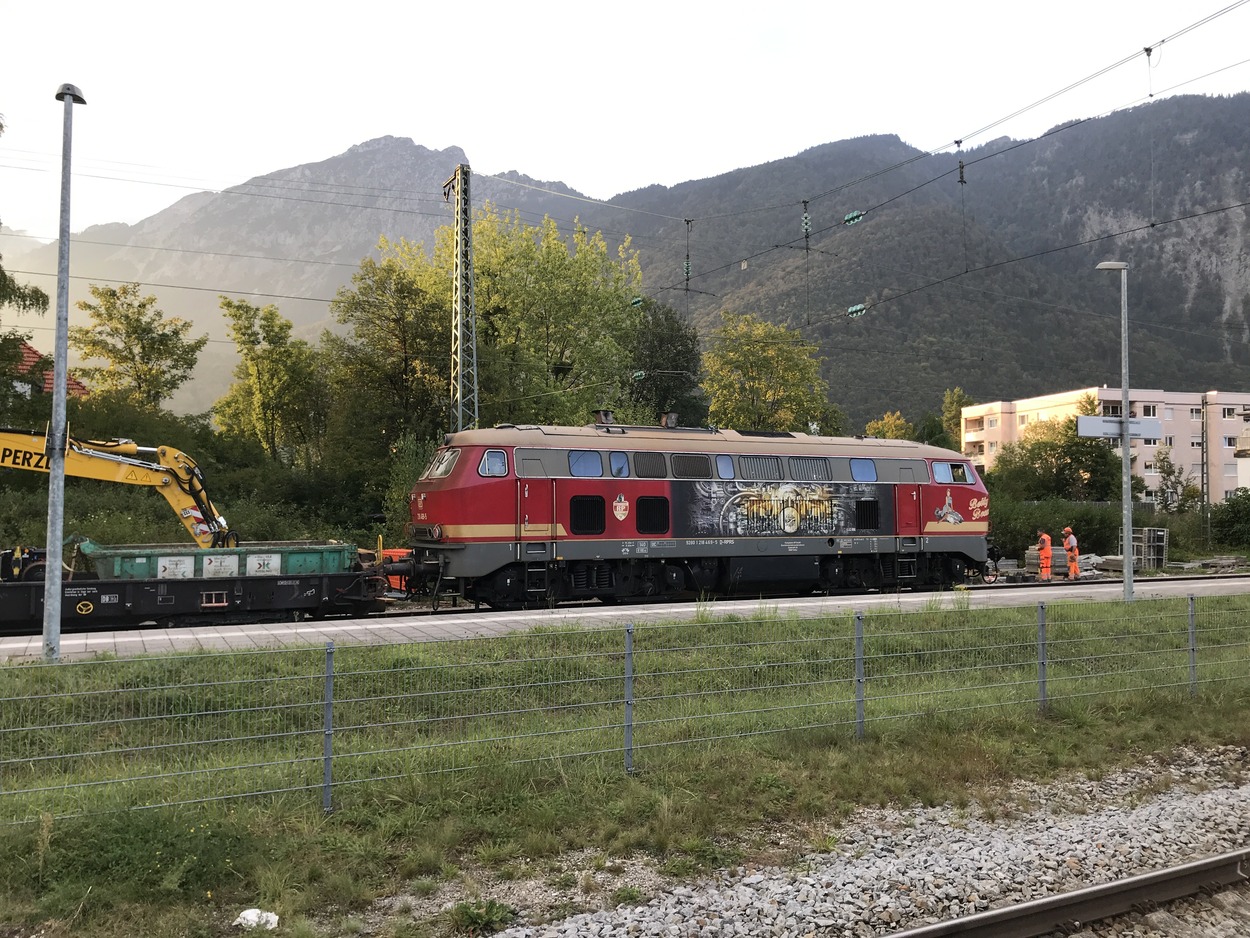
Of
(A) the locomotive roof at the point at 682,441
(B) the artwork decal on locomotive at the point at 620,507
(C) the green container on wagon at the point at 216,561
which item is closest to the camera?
(C) the green container on wagon at the point at 216,561

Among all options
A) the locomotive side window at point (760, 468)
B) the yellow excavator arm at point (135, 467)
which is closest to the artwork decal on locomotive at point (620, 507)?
the locomotive side window at point (760, 468)

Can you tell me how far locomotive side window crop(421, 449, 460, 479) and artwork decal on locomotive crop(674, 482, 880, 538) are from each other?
194 inches

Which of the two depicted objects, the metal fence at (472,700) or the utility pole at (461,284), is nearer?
the metal fence at (472,700)

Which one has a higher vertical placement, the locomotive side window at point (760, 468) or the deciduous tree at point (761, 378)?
the deciduous tree at point (761, 378)

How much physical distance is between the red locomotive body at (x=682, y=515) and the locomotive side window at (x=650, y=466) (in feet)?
0.09

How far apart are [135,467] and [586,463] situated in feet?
28.9

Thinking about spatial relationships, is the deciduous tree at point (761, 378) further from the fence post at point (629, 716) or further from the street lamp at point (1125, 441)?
the fence post at point (629, 716)

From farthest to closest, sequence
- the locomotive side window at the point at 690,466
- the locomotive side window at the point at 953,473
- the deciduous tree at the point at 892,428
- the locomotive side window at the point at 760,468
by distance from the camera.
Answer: the deciduous tree at the point at 892,428 → the locomotive side window at the point at 953,473 → the locomotive side window at the point at 760,468 → the locomotive side window at the point at 690,466

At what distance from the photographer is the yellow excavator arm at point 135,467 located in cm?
1589

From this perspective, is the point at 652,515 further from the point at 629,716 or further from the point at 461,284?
the point at 629,716

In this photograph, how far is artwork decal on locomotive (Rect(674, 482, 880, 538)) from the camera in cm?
1989

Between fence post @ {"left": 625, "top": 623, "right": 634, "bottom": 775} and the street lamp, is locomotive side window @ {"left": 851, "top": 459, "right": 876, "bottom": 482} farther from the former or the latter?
fence post @ {"left": 625, "top": 623, "right": 634, "bottom": 775}

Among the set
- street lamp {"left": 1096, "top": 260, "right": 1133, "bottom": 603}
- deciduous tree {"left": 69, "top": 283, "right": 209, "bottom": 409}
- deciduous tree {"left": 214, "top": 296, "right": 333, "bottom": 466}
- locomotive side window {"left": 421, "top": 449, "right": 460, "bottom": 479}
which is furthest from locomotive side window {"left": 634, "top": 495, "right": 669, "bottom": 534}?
deciduous tree {"left": 214, "top": 296, "right": 333, "bottom": 466}

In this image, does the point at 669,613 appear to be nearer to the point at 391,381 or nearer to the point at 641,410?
the point at 391,381
